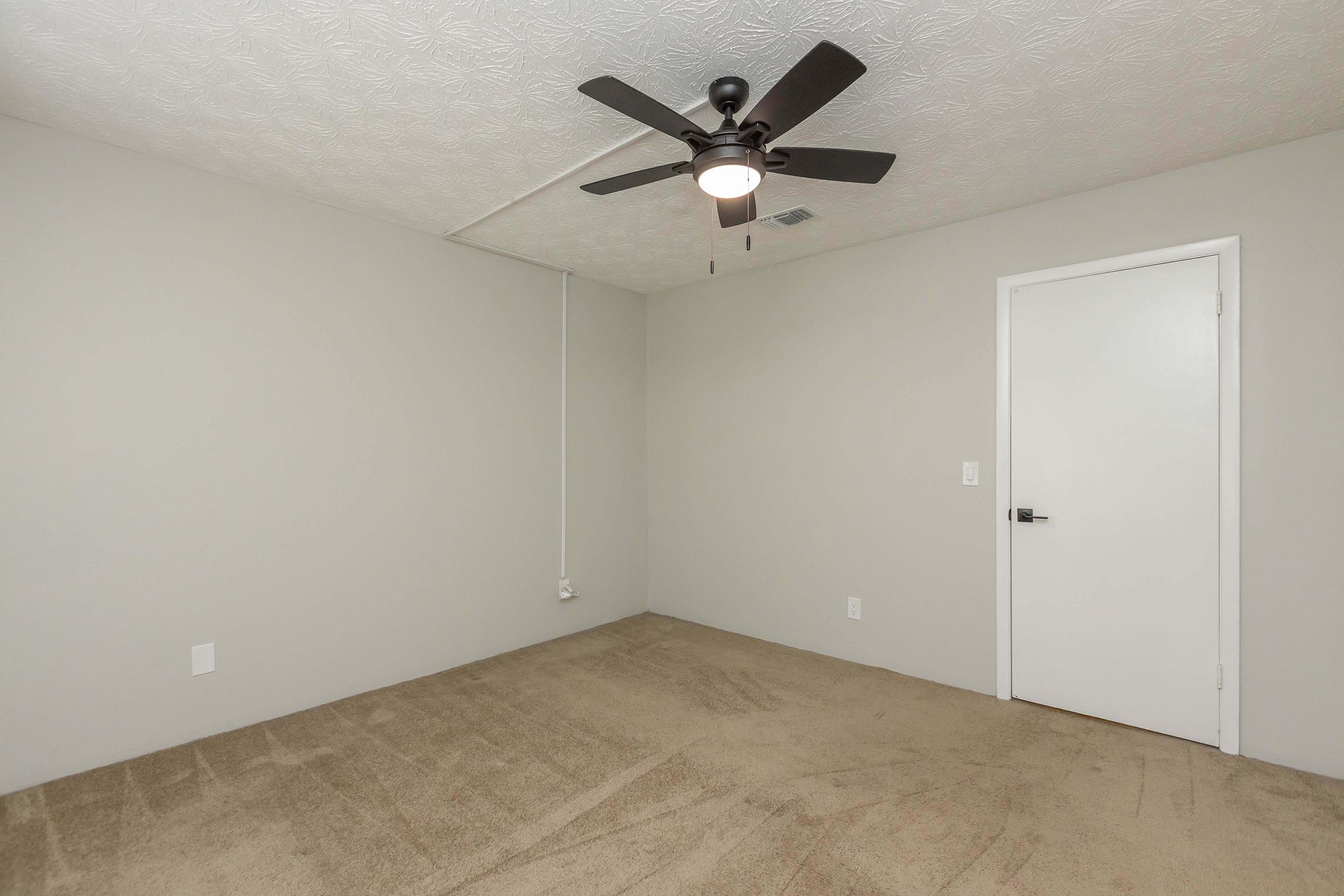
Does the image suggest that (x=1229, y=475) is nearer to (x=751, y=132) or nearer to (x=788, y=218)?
(x=788, y=218)

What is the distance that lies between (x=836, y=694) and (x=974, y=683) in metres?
0.74

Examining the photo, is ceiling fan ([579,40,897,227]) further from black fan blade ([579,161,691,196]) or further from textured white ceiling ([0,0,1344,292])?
textured white ceiling ([0,0,1344,292])

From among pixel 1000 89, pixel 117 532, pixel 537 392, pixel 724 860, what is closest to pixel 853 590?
pixel 724 860

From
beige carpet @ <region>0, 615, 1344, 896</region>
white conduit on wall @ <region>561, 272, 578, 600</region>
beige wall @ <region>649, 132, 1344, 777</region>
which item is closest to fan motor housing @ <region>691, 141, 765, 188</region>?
beige wall @ <region>649, 132, 1344, 777</region>

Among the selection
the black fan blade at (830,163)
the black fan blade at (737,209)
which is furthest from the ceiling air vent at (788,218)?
the black fan blade at (830,163)

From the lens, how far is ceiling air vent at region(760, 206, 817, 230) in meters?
3.12

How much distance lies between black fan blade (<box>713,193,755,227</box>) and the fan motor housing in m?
0.29

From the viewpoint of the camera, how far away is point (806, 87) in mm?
1670

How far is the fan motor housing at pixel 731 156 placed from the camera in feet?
6.38

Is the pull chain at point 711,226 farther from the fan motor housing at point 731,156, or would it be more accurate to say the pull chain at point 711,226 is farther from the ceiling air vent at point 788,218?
the fan motor housing at point 731,156

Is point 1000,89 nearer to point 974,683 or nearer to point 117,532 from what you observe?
point 974,683

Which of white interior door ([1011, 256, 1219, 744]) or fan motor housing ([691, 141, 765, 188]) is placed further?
white interior door ([1011, 256, 1219, 744])

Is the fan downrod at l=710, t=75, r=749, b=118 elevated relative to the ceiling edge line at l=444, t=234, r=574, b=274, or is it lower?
lower

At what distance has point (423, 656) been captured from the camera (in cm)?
354
